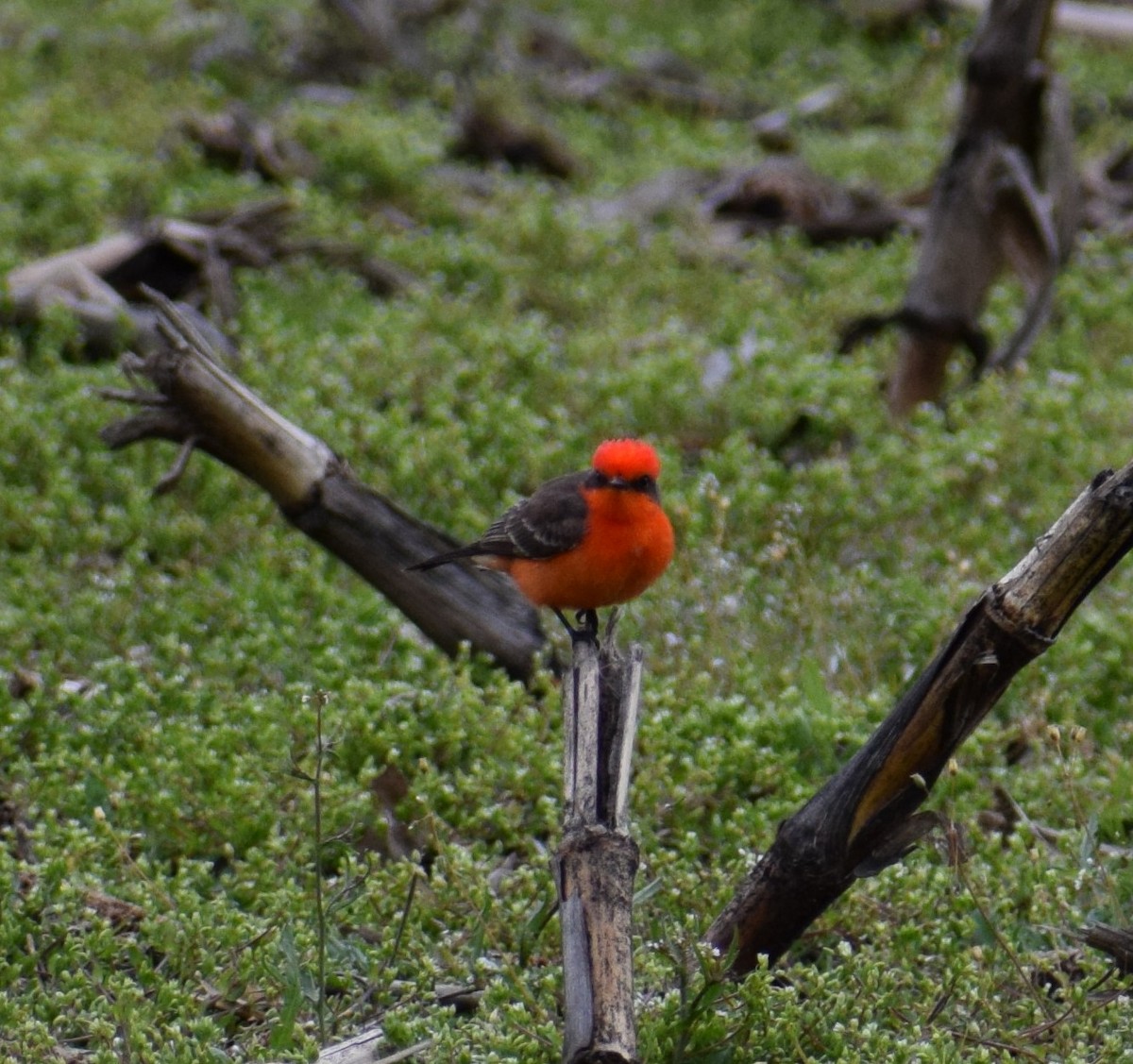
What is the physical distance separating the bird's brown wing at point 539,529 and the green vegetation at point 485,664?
1.36 ft

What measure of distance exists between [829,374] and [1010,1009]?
13.6 ft

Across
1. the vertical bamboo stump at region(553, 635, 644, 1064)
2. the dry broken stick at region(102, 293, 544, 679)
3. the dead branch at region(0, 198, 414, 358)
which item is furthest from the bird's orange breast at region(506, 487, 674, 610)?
the dead branch at region(0, 198, 414, 358)

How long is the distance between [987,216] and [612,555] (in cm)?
378

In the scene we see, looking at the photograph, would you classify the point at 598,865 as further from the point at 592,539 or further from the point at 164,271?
the point at 164,271

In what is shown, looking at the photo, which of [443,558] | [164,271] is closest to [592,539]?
[443,558]

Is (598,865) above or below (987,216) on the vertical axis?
above

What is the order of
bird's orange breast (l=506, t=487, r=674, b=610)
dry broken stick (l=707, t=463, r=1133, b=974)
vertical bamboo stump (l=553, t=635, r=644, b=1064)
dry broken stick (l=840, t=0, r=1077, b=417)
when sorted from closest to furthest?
1. vertical bamboo stump (l=553, t=635, r=644, b=1064)
2. dry broken stick (l=707, t=463, r=1133, b=974)
3. bird's orange breast (l=506, t=487, r=674, b=610)
4. dry broken stick (l=840, t=0, r=1077, b=417)

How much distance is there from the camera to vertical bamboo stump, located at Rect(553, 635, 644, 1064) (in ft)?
10.9

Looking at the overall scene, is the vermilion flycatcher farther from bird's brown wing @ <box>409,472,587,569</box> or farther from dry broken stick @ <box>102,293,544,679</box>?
dry broken stick @ <box>102,293,544,679</box>

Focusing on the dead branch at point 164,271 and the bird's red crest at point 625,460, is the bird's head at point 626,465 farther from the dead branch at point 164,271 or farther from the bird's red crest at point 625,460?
the dead branch at point 164,271

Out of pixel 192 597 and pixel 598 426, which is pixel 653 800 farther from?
pixel 598 426

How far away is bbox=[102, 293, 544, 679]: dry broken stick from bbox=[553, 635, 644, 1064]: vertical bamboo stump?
128cm

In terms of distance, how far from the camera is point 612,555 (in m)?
5.25

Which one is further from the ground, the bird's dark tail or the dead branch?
the bird's dark tail
